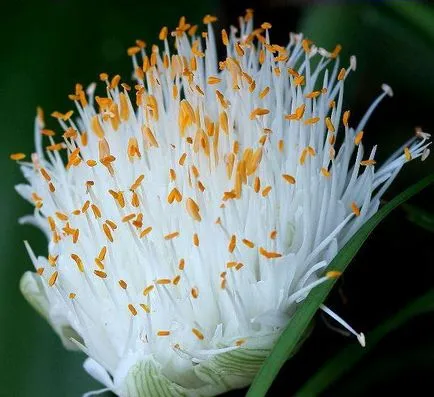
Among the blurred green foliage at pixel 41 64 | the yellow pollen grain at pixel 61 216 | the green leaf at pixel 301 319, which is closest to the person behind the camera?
the green leaf at pixel 301 319

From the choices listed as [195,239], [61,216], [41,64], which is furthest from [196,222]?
[41,64]

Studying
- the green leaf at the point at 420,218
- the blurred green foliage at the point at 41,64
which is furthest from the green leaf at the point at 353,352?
the blurred green foliage at the point at 41,64

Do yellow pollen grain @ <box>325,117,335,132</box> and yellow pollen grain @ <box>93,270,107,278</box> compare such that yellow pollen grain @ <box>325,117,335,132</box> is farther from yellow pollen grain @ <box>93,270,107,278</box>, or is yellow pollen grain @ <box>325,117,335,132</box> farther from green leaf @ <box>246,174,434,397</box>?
yellow pollen grain @ <box>93,270,107,278</box>

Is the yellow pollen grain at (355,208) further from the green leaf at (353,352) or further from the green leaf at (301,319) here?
the green leaf at (353,352)

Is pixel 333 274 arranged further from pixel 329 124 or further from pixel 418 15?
pixel 418 15

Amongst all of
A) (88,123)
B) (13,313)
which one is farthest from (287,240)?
(13,313)

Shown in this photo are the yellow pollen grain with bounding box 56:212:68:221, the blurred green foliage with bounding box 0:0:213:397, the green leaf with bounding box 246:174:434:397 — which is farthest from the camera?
the blurred green foliage with bounding box 0:0:213:397

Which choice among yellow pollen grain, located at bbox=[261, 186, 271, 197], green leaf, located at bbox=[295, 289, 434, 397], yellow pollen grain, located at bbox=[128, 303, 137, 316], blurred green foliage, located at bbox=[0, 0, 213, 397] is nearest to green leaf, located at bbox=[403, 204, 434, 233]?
green leaf, located at bbox=[295, 289, 434, 397]

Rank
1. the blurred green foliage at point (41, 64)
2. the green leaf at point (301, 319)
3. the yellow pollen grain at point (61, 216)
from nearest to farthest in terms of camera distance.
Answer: the green leaf at point (301, 319) → the yellow pollen grain at point (61, 216) → the blurred green foliage at point (41, 64)
